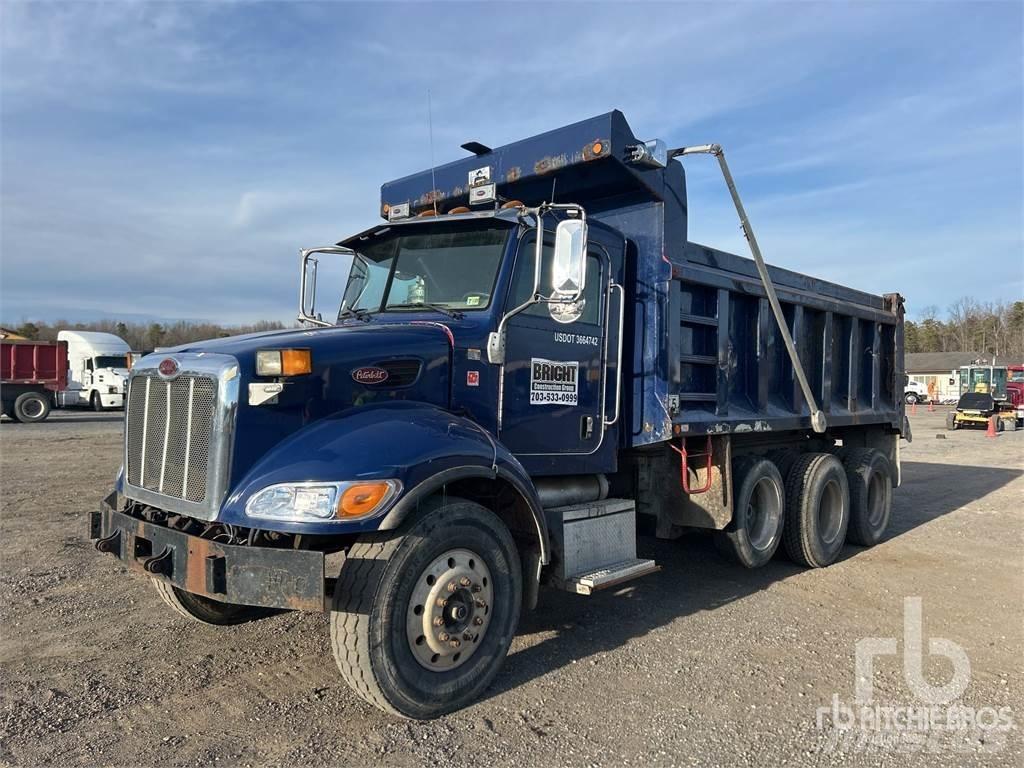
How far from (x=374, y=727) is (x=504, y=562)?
40.0 inches

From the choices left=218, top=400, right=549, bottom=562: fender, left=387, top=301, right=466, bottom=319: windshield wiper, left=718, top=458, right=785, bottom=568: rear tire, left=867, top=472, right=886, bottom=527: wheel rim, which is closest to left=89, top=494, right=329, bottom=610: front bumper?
left=218, top=400, right=549, bottom=562: fender

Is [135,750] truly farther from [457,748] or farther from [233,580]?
[457,748]

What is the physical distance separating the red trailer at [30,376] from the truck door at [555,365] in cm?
2334

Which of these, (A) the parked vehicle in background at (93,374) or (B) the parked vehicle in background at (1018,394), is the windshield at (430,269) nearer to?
(A) the parked vehicle in background at (93,374)

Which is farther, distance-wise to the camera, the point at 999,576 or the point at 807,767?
the point at 999,576

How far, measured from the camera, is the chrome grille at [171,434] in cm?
360

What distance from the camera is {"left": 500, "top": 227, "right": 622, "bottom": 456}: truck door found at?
15.0 feet

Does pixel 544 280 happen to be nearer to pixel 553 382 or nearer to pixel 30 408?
pixel 553 382

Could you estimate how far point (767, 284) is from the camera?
6270 mm

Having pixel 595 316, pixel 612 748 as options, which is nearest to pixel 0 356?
pixel 595 316

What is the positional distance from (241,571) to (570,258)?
231 cm

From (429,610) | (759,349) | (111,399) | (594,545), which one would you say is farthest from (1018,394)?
(111,399)

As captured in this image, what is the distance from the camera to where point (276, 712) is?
3619mm

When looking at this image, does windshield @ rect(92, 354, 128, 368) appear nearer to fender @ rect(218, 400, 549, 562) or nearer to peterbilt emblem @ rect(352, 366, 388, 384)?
peterbilt emblem @ rect(352, 366, 388, 384)
